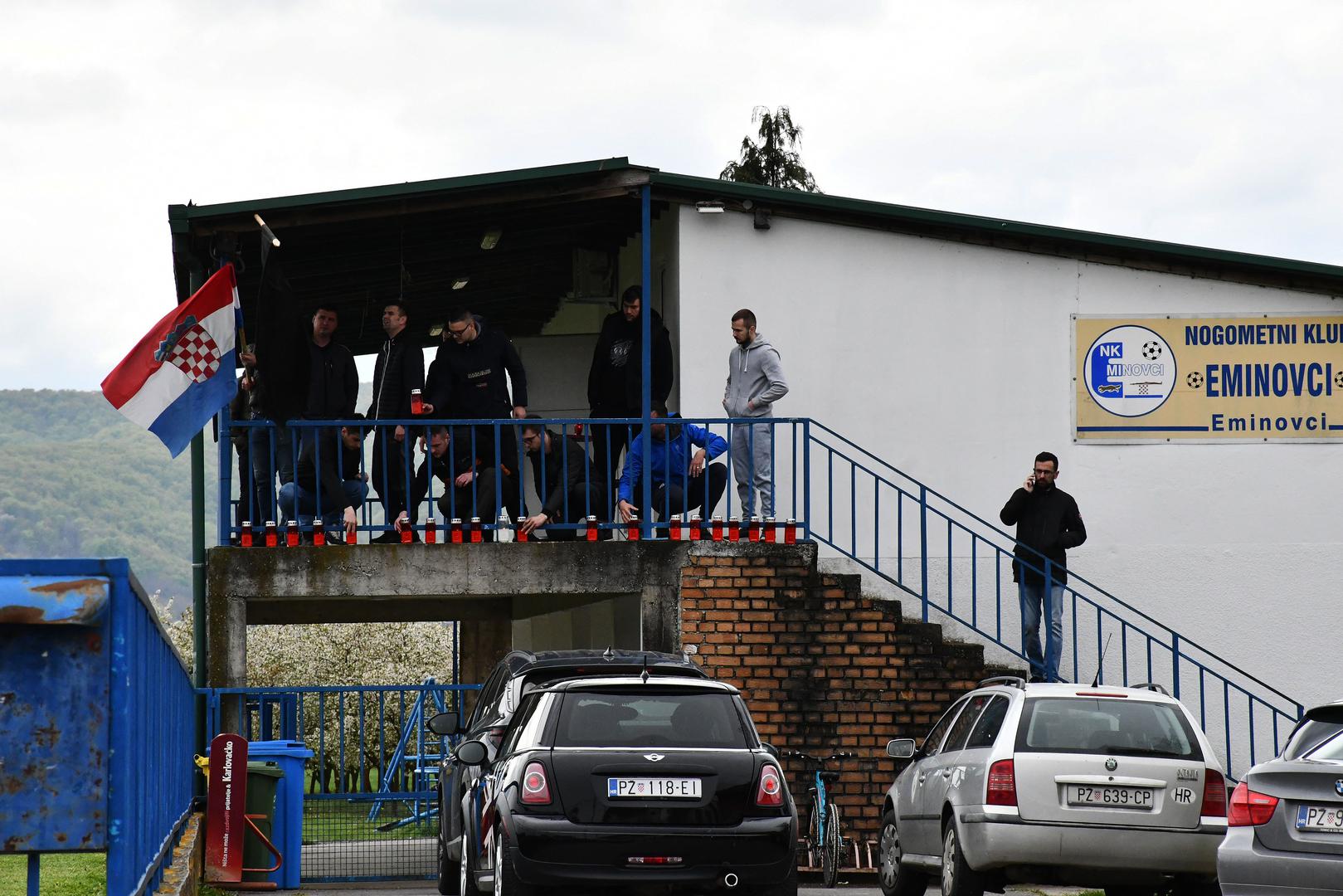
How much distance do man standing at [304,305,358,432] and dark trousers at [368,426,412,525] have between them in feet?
1.17

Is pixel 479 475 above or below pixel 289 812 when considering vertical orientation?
above

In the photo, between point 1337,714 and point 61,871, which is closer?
point 1337,714

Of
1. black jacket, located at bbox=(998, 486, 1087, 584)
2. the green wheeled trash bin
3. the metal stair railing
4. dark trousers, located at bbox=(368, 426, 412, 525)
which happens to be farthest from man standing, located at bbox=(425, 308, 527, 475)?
black jacket, located at bbox=(998, 486, 1087, 584)

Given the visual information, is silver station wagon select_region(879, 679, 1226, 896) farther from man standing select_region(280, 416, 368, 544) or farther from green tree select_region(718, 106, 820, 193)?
green tree select_region(718, 106, 820, 193)

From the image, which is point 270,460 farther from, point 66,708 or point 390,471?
point 66,708

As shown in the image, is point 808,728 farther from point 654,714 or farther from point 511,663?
point 654,714

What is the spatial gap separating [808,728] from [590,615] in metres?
6.65

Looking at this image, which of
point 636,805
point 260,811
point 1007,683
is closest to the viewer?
point 636,805

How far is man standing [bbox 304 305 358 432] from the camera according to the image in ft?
48.9

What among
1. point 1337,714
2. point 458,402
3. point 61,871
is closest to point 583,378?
point 458,402

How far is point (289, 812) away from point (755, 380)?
5.04 m

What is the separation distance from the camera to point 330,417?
15.0m

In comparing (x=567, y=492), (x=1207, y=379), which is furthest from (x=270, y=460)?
(x=1207, y=379)

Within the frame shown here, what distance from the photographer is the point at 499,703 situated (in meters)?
11.4
